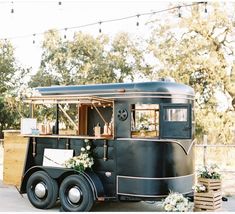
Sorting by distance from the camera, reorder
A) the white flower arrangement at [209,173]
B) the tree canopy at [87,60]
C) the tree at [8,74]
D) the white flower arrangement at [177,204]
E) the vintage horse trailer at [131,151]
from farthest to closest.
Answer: the tree at [8,74], the tree canopy at [87,60], the white flower arrangement at [209,173], the vintage horse trailer at [131,151], the white flower arrangement at [177,204]

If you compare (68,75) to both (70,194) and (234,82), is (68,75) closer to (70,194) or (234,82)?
(234,82)

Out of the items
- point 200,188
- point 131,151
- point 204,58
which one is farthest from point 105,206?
point 204,58

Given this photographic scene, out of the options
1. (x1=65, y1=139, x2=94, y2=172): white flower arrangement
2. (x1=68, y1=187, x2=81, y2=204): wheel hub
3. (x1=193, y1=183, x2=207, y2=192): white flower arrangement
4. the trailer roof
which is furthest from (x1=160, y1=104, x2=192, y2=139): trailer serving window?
(x1=68, y1=187, x2=81, y2=204): wheel hub

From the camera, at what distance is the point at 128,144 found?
6875 mm

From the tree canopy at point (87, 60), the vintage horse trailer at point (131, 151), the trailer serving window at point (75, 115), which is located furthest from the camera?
the tree canopy at point (87, 60)

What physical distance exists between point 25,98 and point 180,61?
1027 cm

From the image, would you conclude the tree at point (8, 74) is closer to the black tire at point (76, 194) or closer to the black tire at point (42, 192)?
the black tire at point (42, 192)

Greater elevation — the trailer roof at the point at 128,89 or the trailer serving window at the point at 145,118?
the trailer roof at the point at 128,89

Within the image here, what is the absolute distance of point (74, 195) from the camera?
7.07 metres

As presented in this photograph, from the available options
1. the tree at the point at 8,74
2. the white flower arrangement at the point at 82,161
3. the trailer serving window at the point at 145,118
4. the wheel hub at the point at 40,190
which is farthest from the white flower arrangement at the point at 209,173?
the tree at the point at 8,74

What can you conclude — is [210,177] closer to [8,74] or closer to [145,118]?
[145,118]

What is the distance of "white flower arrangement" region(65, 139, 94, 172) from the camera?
703 cm

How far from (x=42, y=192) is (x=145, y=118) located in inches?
Answer: 84.7

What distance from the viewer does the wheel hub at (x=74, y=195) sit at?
7039 mm
